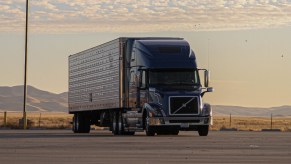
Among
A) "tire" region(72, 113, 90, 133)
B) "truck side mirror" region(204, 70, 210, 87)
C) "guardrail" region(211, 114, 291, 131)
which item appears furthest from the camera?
"guardrail" region(211, 114, 291, 131)

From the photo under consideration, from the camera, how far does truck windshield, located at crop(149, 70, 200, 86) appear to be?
43.0 metres

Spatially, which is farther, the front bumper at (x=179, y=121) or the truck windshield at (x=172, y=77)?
the truck windshield at (x=172, y=77)

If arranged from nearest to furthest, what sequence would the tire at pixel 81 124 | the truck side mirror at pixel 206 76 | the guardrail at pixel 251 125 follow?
1. the truck side mirror at pixel 206 76
2. the tire at pixel 81 124
3. the guardrail at pixel 251 125

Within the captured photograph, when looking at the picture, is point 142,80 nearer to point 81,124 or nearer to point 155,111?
point 155,111

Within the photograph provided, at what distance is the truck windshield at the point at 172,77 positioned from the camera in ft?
141

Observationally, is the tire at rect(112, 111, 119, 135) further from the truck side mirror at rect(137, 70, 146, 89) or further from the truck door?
the truck side mirror at rect(137, 70, 146, 89)

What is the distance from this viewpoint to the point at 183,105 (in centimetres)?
4281

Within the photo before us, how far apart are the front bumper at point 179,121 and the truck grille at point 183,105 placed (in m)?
0.24

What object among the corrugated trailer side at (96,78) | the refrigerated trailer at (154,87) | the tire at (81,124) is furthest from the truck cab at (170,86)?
the tire at (81,124)

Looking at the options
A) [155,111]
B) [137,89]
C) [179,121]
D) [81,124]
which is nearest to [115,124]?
[137,89]

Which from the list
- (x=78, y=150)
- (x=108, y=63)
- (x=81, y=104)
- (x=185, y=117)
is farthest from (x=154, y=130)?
(x=78, y=150)

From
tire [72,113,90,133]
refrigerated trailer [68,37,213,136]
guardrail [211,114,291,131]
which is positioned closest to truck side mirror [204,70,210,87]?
refrigerated trailer [68,37,213,136]

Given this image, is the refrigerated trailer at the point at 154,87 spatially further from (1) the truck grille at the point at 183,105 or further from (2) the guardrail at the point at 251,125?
(2) the guardrail at the point at 251,125

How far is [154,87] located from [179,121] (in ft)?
5.52
